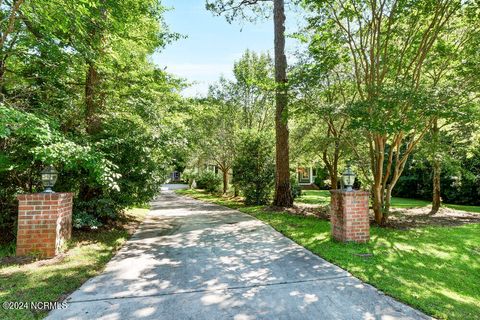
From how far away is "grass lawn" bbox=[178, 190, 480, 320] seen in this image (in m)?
3.34

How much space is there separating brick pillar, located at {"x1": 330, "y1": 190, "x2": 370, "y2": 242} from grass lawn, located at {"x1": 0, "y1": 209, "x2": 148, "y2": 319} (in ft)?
14.3

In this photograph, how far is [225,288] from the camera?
11.6 feet

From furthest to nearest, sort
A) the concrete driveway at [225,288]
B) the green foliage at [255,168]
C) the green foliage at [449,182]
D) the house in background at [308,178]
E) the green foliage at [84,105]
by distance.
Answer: the house in background at [308,178] < the green foliage at [255,168] < the green foliage at [449,182] < the green foliage at [84,105] < the concrete driveway at [225,288]

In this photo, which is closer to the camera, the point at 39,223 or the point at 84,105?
the point at 39,223

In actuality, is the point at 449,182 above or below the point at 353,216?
above

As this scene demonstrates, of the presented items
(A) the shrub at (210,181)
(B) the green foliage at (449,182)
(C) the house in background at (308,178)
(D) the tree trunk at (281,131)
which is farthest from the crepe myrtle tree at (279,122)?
(C) the house in background at (308,178)

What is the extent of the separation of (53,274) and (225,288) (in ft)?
8.06

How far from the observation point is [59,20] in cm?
506

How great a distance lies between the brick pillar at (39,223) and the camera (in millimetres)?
4469

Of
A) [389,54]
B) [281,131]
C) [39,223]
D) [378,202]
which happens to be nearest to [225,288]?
[39,223]

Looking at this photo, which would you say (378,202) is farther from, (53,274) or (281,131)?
(53,274)

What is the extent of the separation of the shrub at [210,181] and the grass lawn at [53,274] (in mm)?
16402

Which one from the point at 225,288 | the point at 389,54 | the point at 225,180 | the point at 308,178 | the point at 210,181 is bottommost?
the point at 225,288

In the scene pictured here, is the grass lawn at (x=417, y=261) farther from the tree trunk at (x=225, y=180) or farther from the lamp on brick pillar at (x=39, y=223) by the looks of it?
the tree trunk at (x=225, y=180)
